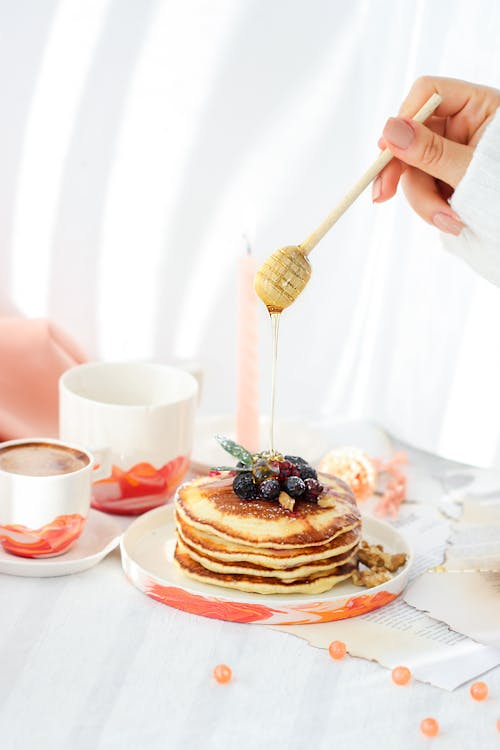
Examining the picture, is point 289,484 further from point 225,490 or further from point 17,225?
point 17,225

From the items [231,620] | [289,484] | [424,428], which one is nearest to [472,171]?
[289,484]

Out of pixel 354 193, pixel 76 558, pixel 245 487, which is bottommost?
→ pixel 76 558

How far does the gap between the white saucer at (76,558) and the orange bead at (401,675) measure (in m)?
0.33

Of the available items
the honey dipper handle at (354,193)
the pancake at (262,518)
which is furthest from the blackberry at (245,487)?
the honey dipper handle at (354,193)

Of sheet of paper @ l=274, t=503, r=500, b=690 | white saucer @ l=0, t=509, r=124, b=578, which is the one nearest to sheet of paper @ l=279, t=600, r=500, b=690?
sheet of paper @ l=274, t=503, r=500, b=690

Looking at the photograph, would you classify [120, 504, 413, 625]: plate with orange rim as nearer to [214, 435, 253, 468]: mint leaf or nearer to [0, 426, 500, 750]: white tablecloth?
[0, 426, 500, 750]: white tablecloth

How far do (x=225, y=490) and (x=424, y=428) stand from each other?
63 centimetres

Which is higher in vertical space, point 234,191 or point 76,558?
point 234,191

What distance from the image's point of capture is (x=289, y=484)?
3.22 ft

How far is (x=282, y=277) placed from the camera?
950 mm

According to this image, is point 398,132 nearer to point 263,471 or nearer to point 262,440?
point 263,471

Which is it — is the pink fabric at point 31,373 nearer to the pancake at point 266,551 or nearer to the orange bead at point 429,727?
the pancake at point 266,551

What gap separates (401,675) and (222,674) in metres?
0.15

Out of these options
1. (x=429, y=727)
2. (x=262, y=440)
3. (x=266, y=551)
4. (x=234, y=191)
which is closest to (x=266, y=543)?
(x=266, y=551)
